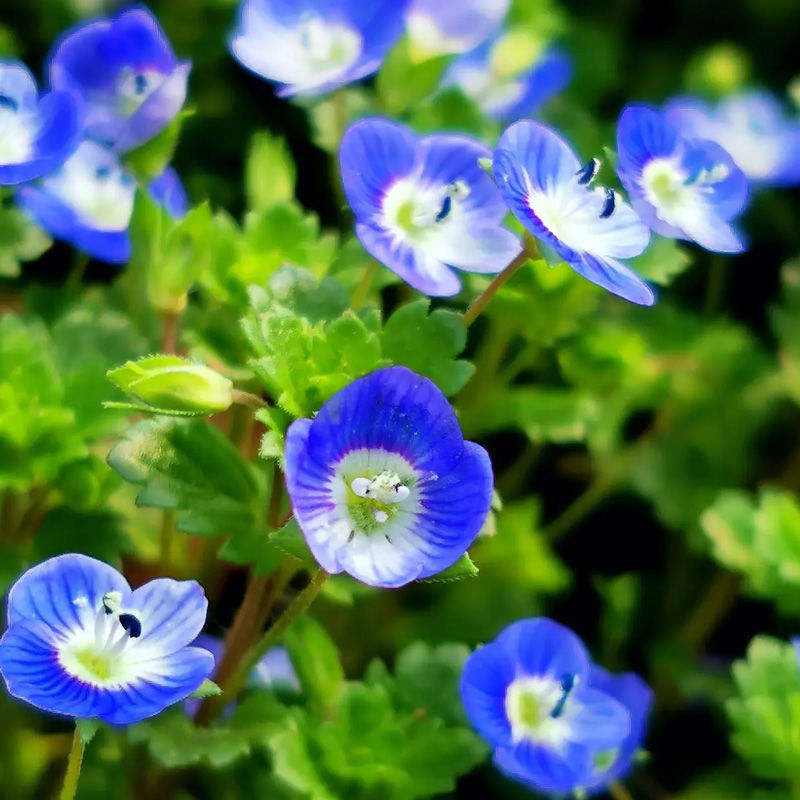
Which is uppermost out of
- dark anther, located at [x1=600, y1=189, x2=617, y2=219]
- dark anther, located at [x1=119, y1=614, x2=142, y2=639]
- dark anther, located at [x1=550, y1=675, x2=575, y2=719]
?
dark anther, located at [x1=600, y1=189, x2=617, y2=219]

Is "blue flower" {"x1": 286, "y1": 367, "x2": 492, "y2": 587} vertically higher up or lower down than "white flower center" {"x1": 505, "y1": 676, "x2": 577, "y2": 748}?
higher up

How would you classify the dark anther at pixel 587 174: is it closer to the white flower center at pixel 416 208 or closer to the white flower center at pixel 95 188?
the white flower center at pixel 416 208

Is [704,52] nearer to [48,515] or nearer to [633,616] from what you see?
[633,616]

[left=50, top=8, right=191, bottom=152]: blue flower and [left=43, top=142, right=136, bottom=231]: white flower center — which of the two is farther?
[left=43, top=142, right=136, bottom=231]: white flower center

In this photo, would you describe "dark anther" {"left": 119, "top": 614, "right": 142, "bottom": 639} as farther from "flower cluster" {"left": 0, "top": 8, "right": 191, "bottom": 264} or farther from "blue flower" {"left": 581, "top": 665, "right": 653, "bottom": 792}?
"blue flower" {"left": 581, "top": 665, "right": 653, "bottom": 792}

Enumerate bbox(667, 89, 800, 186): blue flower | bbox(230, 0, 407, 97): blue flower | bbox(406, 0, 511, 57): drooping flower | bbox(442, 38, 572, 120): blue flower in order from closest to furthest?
bbox(230, 0, 407, 97): blue flower < bbox(406, 0, 511, 57): drooping flower < bbox(442, 38, 572, 120): blue flower < bbox(667, 89, 800, 186): blue flower

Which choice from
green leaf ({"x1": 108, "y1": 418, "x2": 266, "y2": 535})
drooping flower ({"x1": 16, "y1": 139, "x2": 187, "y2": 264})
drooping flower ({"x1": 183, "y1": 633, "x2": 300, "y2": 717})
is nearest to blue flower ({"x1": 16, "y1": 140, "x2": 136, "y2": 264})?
drooping flower ({"x1": 16, "y1": 139, "x2": 187, "y2": 264})
